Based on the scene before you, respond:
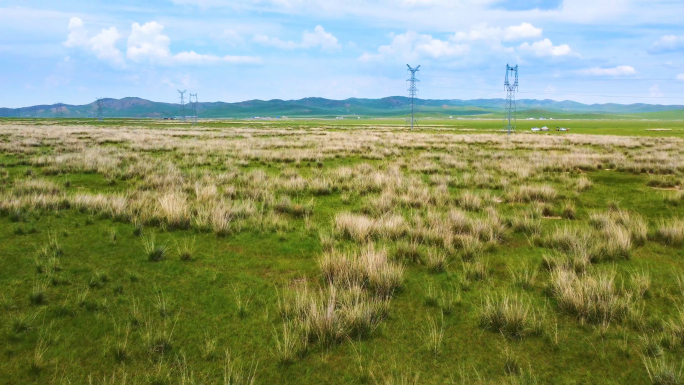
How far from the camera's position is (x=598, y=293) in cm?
535

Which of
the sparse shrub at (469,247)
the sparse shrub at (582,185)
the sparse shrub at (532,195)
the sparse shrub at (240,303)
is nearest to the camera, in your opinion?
the sparse shrub at (240,303)

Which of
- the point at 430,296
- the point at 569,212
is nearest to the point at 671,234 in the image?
the point at 569,212

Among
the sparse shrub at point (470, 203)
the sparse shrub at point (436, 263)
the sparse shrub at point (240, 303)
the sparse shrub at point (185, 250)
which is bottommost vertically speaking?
the sparse shrub at point (240, 303)

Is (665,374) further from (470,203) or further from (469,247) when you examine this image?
(470,203)

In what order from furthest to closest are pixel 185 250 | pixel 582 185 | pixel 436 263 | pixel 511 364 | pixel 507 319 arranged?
pixel 582 185, pixel 185 250, pixel 436 263, pixel 507 319, pixel 511 364

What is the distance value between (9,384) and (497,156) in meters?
27.8

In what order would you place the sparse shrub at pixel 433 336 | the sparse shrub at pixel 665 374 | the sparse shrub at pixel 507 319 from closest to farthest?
1. the sparse shrub at pixel 665 374
2. the sparse shrub at pixel 433 336
3. the sparse shrub at pixel 507 319

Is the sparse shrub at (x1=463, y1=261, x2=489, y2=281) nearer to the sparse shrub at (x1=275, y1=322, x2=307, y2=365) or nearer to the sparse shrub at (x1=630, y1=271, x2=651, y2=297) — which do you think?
the sparse shrub at (x1=630, y1=271, x2=651, y2=297)

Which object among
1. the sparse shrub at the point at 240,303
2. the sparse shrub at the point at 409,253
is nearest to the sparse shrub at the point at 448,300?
the sparse shrub at the point at 409,253

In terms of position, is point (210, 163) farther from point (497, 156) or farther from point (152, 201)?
point (497, 156)

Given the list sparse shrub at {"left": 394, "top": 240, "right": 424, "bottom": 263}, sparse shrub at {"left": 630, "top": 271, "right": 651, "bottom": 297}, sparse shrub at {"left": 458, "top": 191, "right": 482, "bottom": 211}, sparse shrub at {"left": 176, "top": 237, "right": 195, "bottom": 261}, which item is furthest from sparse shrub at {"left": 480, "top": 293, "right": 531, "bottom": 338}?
sparse shrub at {"left": 458, "top": 191, "right": 482, "bottom": 211}

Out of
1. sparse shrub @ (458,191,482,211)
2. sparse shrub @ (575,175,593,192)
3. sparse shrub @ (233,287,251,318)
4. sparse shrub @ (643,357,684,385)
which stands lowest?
sparse shrub @ (643,357,684,385)

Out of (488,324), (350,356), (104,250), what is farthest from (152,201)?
(488,324)

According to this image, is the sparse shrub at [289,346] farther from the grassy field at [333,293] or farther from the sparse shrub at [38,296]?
the sparse shrub at [38,296]
